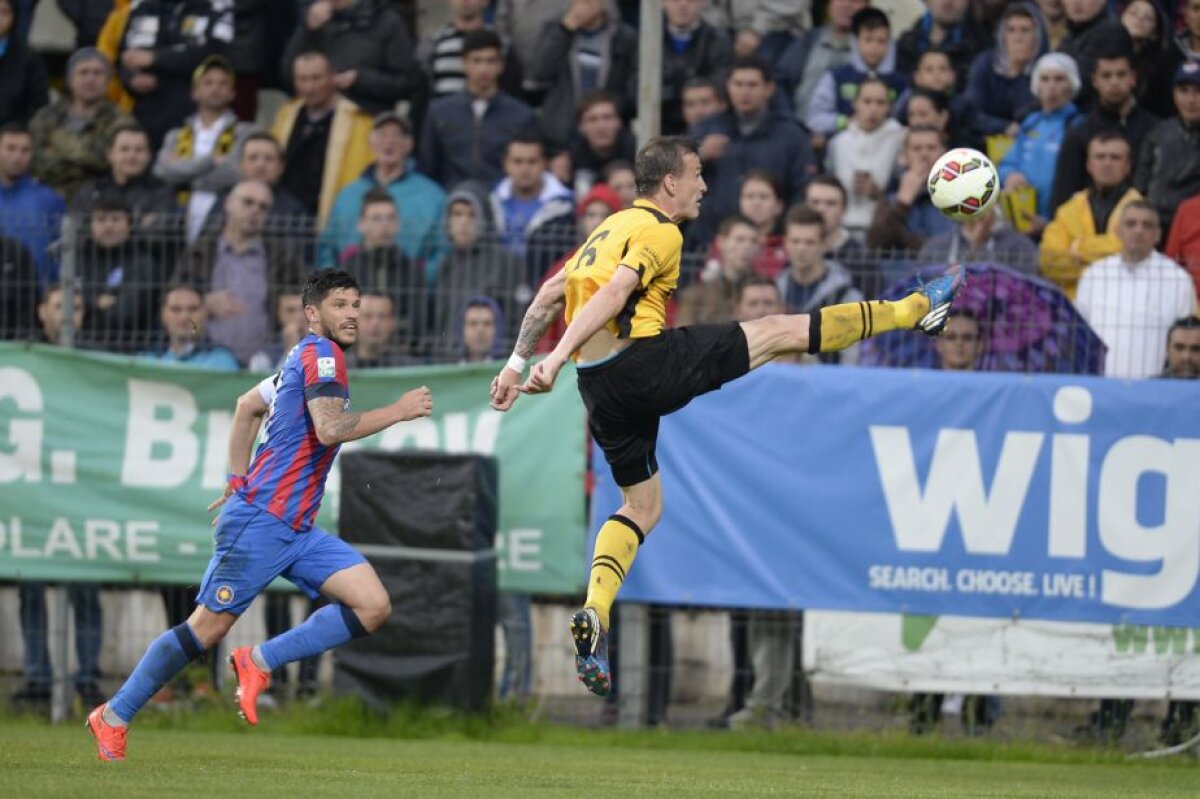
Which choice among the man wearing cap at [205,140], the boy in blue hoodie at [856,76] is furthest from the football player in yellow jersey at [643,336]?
the man wearing cap at [205,140]

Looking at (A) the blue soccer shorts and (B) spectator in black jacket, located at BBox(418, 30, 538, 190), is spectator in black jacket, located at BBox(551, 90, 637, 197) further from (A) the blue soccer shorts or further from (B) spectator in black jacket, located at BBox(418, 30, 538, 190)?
(A) the blue soccer shorts

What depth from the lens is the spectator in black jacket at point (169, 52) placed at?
17438mm

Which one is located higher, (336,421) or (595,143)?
(595,143)

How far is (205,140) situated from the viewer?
16.6 metres

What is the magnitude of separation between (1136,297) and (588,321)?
5060 millimetres

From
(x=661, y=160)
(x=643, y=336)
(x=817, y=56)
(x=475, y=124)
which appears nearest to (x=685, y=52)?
(x=817, y=56)

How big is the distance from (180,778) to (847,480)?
18.6ft

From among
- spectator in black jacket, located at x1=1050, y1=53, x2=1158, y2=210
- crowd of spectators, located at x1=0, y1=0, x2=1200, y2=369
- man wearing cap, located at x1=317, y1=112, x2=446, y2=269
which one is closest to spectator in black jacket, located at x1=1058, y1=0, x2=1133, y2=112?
crowd of spectators, located at x1=0, y1=0, x2=1200, y2=369

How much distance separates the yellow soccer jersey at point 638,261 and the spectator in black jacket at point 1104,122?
5702 mm

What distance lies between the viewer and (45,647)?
1415cm

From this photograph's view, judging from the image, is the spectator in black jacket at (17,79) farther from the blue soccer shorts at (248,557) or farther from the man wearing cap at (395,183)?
the blue soccer shorts at (248,557)

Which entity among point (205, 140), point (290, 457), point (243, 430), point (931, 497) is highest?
point (205, 140)

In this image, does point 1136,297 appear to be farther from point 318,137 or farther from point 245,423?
point 318,137

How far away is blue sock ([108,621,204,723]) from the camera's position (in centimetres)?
981
